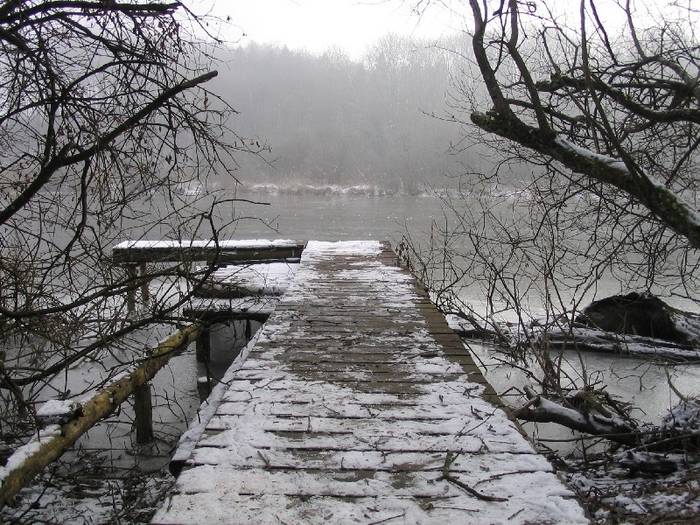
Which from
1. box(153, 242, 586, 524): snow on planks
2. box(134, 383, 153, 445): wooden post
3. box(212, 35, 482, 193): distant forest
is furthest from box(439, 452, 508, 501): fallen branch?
box(212, 35, 482, 193): distant forest

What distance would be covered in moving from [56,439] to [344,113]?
69.2m

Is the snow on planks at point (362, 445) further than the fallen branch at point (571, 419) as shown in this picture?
No

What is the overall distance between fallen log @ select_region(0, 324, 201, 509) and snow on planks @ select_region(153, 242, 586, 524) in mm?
901

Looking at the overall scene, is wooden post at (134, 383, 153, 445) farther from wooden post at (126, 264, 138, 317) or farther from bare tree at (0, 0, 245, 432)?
bare tree at (0, 0, 245, 432)

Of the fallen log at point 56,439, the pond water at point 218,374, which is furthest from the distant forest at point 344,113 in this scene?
the fallen log at point 56,439

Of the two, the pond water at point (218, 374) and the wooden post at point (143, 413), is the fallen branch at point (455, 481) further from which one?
the wooden post at point (143, 413)

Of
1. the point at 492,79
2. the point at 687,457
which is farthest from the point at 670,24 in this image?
the point at 687,457

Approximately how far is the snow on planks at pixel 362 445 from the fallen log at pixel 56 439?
2.96ft

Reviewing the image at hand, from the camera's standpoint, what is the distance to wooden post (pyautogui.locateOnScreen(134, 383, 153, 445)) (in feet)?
17.1

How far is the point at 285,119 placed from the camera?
68188 mm

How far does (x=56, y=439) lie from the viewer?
3049 millimetres

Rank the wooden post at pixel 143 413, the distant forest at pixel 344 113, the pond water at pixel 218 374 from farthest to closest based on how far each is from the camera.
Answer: the distant forest at pixel 344 113 → the pond water at pixel 218 374 → the wooden post at pixel 143 413

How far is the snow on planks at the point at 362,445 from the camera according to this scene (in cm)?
215

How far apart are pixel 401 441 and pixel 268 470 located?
0.68 metres
